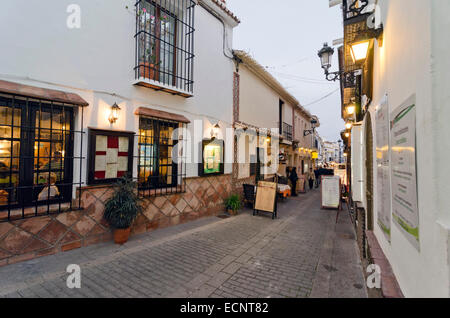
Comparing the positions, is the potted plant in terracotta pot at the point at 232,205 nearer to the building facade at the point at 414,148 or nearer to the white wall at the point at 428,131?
the building facade at the point at 414,148

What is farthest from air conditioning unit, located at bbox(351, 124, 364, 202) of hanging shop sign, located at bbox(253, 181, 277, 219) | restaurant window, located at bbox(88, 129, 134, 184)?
restaurant window, located at bbox(88, 129, 134, 184)

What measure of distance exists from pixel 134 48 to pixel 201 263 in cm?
523

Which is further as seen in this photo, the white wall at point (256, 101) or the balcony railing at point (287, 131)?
the balcony railing at point (287, 131)

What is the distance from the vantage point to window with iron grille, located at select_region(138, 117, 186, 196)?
5.82 metres

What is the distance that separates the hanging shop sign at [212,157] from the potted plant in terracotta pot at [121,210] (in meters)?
2.74

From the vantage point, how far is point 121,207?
464cm

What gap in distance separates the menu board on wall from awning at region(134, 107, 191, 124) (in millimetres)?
6082

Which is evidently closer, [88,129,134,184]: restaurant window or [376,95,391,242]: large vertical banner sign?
[376,95,391,242]: large vertical banner sign

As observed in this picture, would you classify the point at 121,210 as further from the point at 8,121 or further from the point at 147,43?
the point at 147,43

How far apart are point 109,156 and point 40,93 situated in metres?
1.67

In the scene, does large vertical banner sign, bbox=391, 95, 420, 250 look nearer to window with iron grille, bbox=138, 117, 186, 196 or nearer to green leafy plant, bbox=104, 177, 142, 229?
green leafy plant, bbox=104, 177, 142, 229

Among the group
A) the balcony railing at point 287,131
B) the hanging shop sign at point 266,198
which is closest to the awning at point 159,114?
the hanging shop sign at point 266,198

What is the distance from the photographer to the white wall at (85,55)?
3836mm

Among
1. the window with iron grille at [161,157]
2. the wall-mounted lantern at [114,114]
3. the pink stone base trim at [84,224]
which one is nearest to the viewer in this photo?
the pink stone base trim at [84,224]
